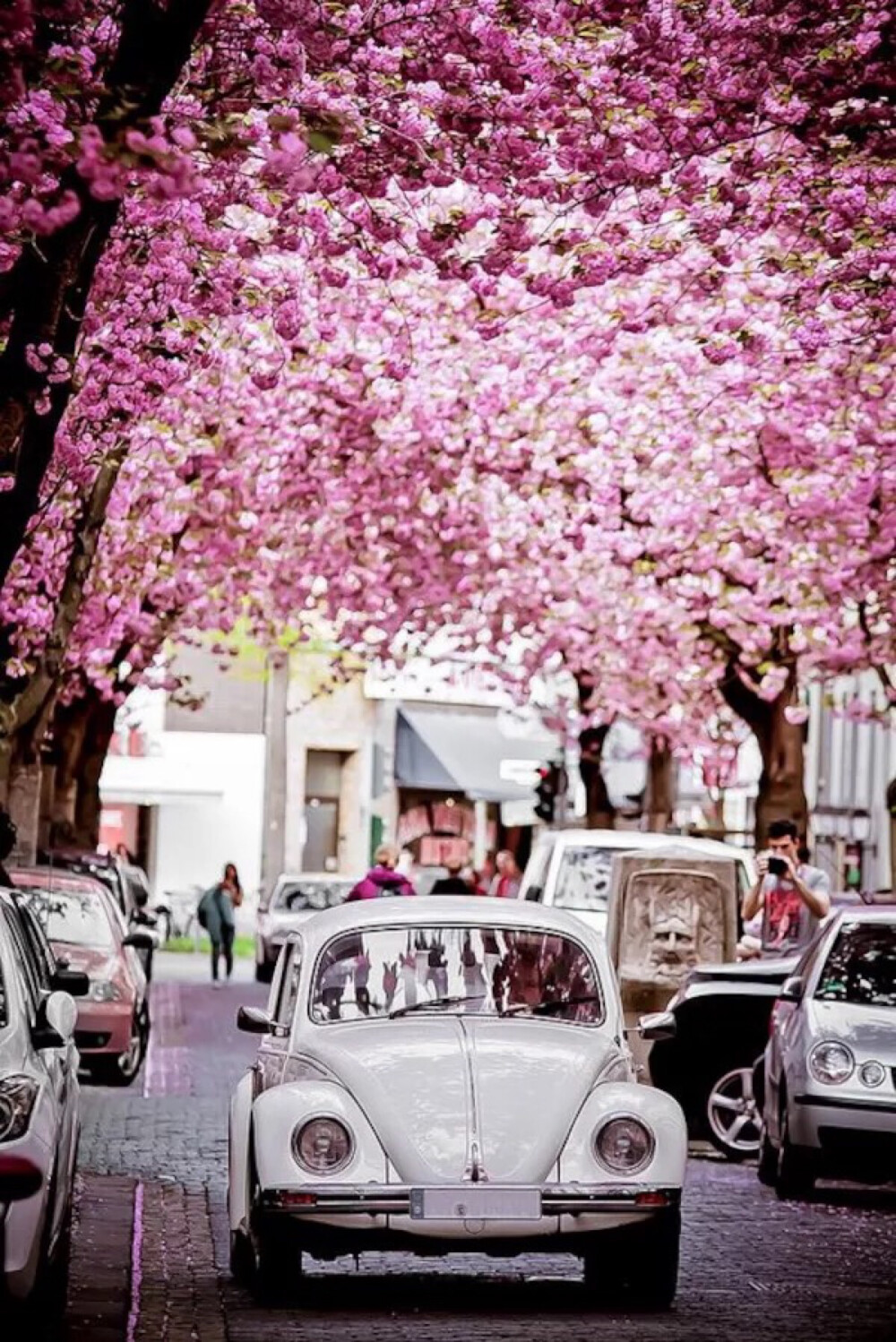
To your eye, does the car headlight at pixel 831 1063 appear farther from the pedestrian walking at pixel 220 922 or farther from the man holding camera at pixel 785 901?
the pedestrian walking at pixel 220 922

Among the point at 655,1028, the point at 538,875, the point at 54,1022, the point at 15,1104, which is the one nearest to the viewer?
the point at 15,1104

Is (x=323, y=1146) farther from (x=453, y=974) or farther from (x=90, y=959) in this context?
(x=90, y=959)

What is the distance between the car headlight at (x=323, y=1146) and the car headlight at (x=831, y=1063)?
5.39 m

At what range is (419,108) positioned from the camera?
55.7ft

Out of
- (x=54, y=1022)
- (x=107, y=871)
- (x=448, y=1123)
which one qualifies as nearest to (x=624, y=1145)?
(x=448, y=1123)

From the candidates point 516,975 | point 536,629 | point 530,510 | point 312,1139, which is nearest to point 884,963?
point 516,975

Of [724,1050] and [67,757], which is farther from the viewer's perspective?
[67,757]

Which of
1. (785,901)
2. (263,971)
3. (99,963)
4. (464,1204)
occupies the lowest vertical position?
(464,1204)

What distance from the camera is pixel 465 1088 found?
1259cm

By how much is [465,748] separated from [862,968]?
5194cm

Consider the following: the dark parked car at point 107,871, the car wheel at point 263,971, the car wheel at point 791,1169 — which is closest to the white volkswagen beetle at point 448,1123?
the car wheel at point 791,1169

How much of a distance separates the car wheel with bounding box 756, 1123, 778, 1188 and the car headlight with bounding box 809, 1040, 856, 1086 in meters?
1.26

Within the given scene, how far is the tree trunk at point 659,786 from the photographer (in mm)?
49406

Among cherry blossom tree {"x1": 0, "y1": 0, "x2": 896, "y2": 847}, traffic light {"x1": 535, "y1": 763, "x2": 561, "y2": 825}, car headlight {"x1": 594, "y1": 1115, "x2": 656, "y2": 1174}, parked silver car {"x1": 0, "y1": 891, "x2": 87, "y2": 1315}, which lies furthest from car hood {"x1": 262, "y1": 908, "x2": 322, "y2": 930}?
car headlight {"x1": 594, "y1": 1115, "x2": 656, "y2": 1174}
